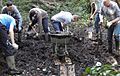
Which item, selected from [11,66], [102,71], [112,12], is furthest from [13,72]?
[102,71]

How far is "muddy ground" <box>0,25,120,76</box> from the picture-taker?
26.9 feet

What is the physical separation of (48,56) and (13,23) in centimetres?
244

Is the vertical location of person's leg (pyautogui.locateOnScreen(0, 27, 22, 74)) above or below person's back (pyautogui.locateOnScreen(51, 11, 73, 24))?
below

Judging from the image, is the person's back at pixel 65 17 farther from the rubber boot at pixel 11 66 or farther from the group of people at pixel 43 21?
the rubber boot at pixel 11 66

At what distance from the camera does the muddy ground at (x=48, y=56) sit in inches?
323

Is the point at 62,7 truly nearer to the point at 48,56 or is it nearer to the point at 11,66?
the point at 48,56

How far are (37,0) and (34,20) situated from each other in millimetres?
9103

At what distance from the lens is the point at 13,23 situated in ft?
23.6

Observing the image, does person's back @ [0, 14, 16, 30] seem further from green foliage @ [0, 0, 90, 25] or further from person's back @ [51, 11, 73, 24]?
green foliage @ [0, 0, 90, 25]

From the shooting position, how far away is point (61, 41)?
630 centimetres

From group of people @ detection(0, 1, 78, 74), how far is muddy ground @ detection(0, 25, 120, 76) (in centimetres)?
40

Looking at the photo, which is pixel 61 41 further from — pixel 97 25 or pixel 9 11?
pixel 97 25

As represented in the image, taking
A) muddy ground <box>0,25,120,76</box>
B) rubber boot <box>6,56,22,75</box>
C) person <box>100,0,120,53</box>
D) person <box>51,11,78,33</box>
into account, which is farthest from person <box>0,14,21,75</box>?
person <box>100,0,120,53</box>

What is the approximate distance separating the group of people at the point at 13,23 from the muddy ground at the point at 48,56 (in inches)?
15.8
